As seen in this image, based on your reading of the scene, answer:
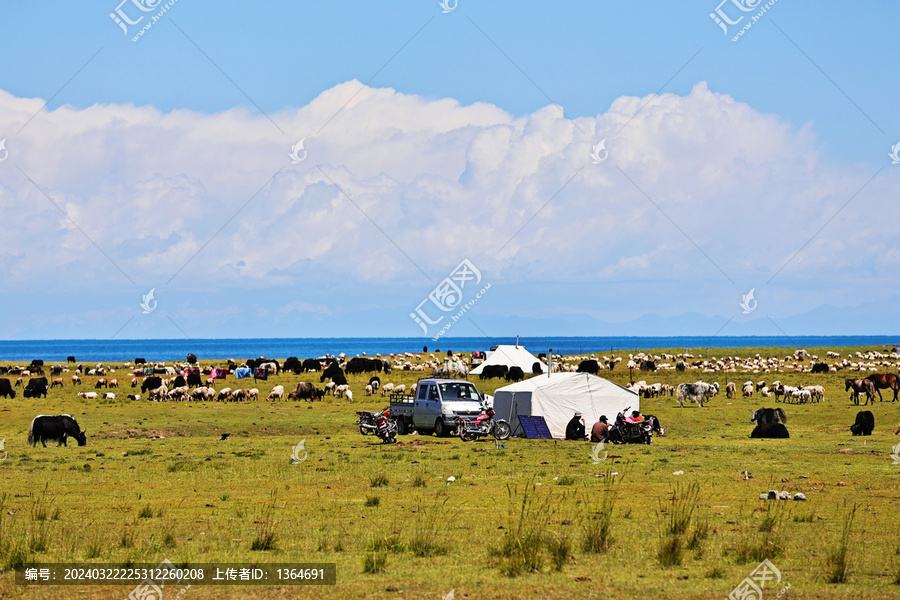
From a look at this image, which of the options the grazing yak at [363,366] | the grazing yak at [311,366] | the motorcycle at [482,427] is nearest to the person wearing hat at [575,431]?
the motorcycle at [482,427]

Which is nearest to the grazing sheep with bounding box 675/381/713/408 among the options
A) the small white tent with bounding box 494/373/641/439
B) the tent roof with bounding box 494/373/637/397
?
the small white tent with bounding box 494/373/641/439

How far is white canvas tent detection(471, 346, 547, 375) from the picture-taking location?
282 ft

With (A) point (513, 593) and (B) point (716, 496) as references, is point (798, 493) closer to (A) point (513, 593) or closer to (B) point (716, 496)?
(B) point (716, 496)

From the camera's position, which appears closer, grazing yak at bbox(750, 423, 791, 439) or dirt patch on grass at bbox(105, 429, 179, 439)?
grazing yak at bbox(750, 423, 791, 439)

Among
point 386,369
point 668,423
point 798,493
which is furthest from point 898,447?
point 386,369

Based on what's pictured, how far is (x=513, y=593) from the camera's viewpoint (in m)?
10.8

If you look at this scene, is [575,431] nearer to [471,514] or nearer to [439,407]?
[439,407]

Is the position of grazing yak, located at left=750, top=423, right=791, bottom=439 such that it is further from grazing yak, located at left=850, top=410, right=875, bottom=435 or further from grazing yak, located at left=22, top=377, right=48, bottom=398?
grazing yak, located at left=22, top=377, right=48, bottom=398

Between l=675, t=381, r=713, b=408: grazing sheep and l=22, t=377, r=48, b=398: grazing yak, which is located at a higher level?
l=22, t=377, r=48, b=398: grazing yak

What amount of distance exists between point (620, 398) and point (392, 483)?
20481mm

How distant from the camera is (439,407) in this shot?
3600cm

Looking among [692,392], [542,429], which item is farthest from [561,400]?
[692,392]

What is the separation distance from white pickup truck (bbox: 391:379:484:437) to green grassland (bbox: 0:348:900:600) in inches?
66.0

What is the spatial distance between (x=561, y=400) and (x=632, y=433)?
17.0 feet
